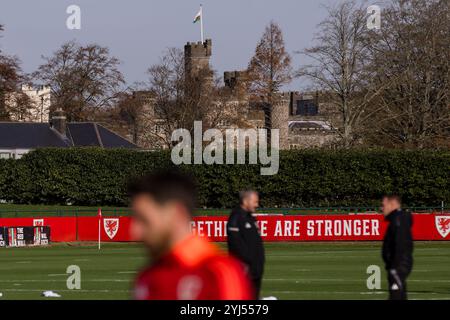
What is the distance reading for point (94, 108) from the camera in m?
→ 118

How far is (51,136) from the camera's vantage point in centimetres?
8594

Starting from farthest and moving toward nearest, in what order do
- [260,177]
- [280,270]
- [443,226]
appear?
[260,177]
[443,226]
[280,270]

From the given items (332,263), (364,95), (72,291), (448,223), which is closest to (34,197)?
(364,95)

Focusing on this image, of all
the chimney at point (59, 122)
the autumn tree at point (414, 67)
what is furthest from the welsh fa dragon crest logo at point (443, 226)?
the chimney at point (59, 122)

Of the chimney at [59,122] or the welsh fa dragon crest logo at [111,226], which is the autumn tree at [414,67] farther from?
the welsh fa dragon crest logo at [111,226]

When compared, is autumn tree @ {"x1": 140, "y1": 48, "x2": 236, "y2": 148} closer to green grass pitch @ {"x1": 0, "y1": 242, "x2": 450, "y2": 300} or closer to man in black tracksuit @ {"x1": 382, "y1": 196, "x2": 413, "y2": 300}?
green grass pitch @ {"x1": 0, "y1": 242, "x2": 450, "y2": 300}

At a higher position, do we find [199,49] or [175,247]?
[199,49]

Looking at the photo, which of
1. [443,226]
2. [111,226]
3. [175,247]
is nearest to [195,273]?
[175,247]

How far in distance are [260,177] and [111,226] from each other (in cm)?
1669

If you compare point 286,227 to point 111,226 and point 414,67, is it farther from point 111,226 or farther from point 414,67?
point 414,67

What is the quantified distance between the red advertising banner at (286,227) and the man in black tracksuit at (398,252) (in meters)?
31.8

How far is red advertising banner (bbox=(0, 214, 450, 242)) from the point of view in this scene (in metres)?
47.5

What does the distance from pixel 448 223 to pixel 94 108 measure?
74012mm

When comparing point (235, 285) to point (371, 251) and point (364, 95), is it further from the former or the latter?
Answer: point (364, 95)
